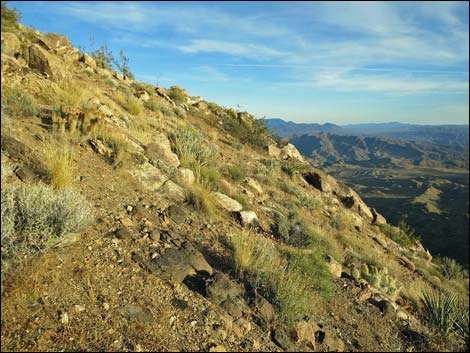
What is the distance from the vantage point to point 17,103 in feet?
20.4

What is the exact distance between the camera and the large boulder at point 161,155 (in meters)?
7.36

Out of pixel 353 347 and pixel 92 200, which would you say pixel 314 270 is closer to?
pixel 353 347

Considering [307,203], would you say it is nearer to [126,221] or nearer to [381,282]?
[381,282]

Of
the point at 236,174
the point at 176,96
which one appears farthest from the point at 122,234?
the point at 176,96

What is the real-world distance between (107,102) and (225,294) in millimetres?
7589

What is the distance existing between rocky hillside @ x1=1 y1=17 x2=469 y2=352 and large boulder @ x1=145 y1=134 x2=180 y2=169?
37 mm

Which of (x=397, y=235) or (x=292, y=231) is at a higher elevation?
(x=292, y=231)

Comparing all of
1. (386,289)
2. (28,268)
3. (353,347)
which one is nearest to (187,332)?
(28,268)

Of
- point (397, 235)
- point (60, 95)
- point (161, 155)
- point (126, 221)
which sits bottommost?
→ point (397, 235)

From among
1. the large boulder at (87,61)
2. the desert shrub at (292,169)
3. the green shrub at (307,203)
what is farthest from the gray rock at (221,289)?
the large boulder at (87,61)

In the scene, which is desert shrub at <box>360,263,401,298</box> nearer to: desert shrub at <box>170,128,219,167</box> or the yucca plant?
the yucca plant

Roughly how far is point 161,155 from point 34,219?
14.5 feet

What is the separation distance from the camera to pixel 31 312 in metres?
2.89

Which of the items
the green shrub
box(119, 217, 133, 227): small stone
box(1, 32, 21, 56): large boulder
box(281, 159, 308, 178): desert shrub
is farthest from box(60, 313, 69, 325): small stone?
box(281, 159, 308, 178): desert shrub
